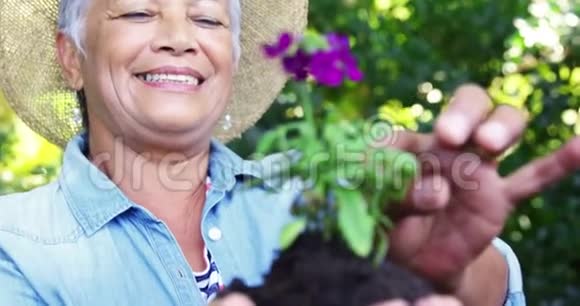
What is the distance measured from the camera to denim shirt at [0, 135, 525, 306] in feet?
7.02

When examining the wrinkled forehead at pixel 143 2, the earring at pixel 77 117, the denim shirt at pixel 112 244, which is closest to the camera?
the denim shirt at pixel 112 244

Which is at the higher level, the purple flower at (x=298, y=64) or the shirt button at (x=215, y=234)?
the purple flower at (x=298, y=64)

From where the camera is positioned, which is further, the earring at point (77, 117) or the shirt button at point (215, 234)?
the earring at point (77, 117)

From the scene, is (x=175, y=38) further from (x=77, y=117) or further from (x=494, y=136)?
(x=494, y=136)

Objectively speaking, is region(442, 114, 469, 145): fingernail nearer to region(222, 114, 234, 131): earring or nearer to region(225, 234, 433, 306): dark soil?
region(225, 234, 433, 306): dark soil

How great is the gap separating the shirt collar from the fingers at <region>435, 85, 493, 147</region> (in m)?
0.81

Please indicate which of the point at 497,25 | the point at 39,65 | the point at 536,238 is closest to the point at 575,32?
the point at 497,25

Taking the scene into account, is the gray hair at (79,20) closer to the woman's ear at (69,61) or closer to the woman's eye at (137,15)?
the woman's ear at (69,61)

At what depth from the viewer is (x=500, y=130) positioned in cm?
155

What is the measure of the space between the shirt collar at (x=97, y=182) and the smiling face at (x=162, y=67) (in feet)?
0.30

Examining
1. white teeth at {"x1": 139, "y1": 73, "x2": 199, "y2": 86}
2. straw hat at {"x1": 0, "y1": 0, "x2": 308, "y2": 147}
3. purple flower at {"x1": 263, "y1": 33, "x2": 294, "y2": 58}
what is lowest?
straw hat at {"x1": 0, "y1": 0, "x2": 308, "y2": 147}

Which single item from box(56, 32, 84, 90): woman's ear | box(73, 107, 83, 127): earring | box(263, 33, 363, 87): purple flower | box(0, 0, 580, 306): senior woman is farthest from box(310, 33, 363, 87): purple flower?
box(73, 107, 83, 127): earring

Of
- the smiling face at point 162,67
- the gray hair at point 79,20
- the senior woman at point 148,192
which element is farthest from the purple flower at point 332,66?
the gray hair at point 79,20

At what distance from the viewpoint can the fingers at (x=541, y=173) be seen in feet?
5.12
